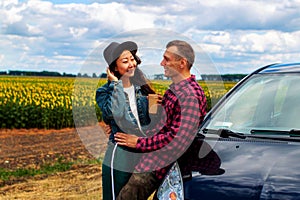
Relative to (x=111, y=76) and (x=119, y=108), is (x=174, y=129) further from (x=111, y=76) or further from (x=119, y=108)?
(x=111, y=76)

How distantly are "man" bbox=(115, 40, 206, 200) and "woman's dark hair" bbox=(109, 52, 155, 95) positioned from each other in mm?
237

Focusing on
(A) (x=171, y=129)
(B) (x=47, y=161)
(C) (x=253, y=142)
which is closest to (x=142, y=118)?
(A) (x=171, y=129)

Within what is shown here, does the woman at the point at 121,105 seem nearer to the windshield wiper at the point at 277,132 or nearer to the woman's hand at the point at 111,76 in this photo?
the woman's hand at the point at 111,76

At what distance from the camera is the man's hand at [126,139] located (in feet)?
11.9

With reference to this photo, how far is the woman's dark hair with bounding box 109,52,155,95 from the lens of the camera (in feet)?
12.7

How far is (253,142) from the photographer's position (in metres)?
3.57

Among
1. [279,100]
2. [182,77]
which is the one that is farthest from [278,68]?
[182,77]

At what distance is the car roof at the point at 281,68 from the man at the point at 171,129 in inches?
37.6

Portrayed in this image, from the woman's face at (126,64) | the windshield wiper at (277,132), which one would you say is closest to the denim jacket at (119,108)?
the woman's face at (126,64)

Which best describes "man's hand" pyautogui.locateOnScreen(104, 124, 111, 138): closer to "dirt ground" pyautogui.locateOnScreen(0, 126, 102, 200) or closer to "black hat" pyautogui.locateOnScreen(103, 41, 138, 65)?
"black hat" pyautogui.locateOnScreen(103, 41, 138, 65)

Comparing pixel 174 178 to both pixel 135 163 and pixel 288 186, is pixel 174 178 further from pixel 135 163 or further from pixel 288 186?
pixel 288 186

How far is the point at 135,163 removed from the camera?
378cm

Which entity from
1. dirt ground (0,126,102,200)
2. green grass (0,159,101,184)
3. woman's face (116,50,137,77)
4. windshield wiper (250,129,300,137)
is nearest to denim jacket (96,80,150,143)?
woman's face (116,50,137,77)

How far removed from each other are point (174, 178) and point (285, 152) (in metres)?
0.77
